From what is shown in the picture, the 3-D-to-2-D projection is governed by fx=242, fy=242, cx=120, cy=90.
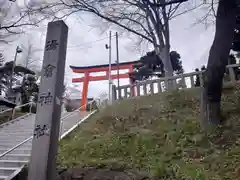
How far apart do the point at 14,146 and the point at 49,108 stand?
178 inches

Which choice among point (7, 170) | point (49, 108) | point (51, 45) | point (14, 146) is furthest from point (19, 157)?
point (51, 45)

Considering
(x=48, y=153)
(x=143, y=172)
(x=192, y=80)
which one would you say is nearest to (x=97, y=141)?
(x=143, y=172)

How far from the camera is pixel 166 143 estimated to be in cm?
615

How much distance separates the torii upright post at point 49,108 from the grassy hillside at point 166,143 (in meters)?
1.67

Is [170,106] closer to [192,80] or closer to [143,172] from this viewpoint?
[192,80]

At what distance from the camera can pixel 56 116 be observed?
4.50 m

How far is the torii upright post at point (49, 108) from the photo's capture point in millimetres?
4141

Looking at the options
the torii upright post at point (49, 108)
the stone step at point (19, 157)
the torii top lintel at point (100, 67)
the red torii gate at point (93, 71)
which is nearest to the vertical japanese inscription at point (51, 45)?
the torii upright post at point (49, 108)

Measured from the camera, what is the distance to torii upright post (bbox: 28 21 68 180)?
13.6ft

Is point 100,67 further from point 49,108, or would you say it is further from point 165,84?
point 49,108

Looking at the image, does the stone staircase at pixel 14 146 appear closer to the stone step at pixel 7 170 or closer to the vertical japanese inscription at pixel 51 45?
the stone step at pixel 7 170

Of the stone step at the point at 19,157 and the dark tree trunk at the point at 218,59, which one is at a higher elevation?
the dark tree trunk at the point at 218,59

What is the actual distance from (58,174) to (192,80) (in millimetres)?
7591

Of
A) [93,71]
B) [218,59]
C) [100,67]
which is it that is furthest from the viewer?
[93,71]
